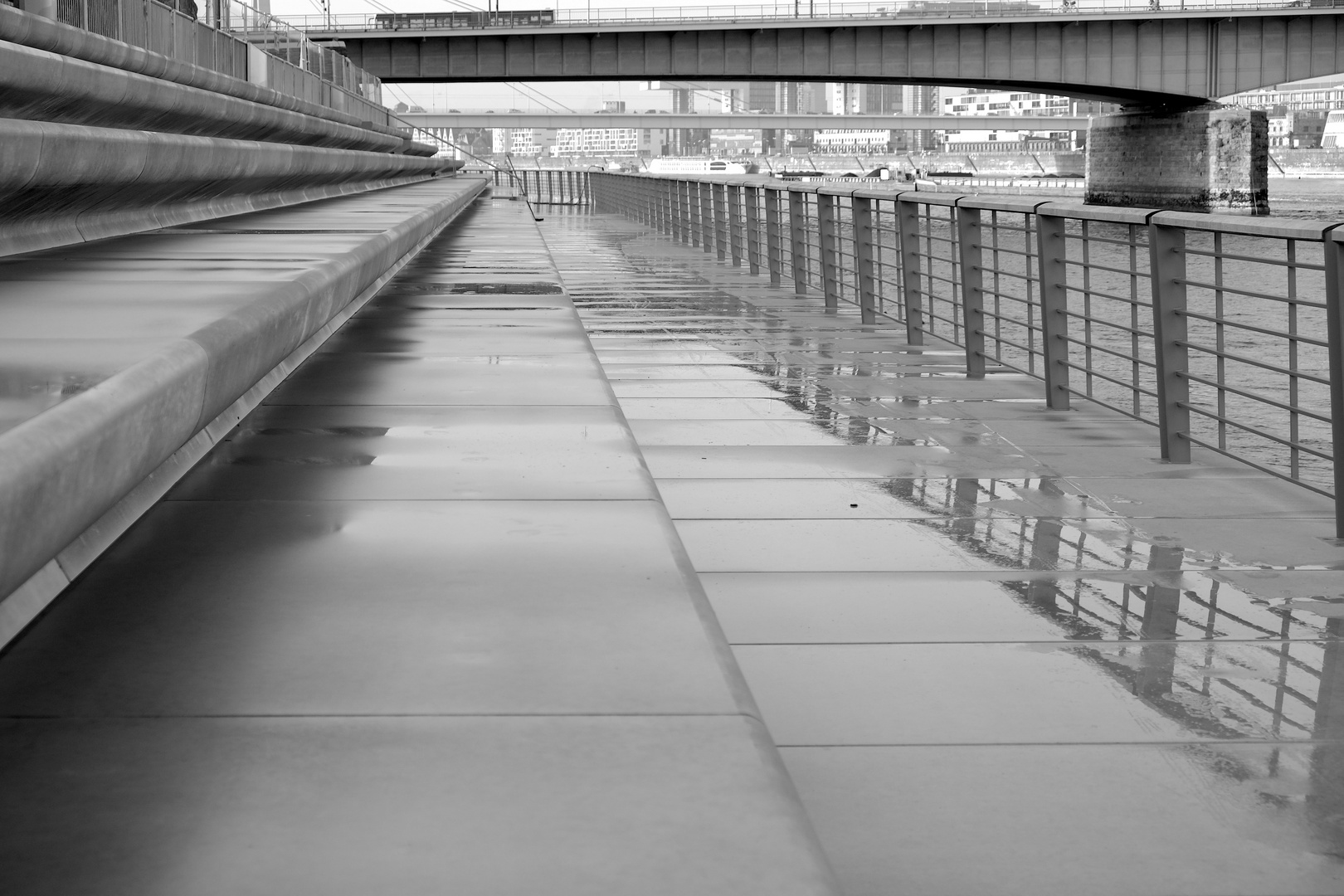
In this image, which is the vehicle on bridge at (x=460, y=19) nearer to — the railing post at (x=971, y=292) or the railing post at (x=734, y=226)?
the railing post at (x=734, y=226)

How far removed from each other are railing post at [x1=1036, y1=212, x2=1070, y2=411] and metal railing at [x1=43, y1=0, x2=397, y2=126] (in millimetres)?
4453

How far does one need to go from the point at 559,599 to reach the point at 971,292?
6.43m

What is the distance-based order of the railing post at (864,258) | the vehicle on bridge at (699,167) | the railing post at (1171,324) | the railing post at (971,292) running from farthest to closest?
the vehicle on bridge at (699,167), the railing post at (864,258), the railing post at (971,292), the railing post at (1171,324)

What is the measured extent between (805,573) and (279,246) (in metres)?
2.76

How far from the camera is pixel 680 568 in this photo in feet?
8.91

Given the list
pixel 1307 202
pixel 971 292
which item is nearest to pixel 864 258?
pixel 971 292

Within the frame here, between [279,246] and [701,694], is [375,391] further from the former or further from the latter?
[701,694]

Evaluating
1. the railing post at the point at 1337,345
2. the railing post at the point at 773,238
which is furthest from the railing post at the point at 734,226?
the railing post at the point at 1337,345

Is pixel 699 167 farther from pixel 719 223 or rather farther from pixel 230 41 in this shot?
pixel 230 41

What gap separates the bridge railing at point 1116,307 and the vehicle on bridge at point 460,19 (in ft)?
117

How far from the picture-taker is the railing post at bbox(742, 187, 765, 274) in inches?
657

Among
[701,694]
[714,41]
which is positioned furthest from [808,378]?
[714,41]

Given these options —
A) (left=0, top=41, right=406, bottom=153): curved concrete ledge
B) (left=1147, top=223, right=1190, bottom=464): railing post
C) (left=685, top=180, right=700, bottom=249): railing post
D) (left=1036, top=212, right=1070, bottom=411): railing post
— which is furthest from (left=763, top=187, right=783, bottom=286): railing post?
(left=1147, top=223, right=1190, bottom=464): railing post

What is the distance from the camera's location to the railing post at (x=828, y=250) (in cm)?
1258
